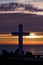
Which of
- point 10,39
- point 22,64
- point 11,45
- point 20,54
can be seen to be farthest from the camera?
point 11,45

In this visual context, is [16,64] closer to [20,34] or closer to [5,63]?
[5,63]

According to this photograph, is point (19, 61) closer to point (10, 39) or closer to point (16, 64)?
point (16, 64)

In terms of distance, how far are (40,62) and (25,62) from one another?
965 mm

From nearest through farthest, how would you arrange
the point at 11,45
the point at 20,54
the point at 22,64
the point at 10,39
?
the point at 22,64 < the point at 20,54 < the point at 10,39 < the point at 11,45

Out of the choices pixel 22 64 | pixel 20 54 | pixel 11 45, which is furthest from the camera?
pixel 11 45

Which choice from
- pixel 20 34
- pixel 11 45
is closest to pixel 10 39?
pixel 11 45

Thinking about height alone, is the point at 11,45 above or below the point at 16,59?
below

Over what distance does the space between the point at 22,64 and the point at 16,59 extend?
0.83 meters

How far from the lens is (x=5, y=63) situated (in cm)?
2448

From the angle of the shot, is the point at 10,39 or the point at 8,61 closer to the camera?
the point at 8,61

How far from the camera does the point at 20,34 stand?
1067 inches

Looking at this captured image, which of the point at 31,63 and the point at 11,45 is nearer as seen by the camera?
the point at 31,63

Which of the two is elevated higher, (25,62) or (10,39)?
(25,62)

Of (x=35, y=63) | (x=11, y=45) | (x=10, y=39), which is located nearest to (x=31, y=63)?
(x=35, y=63)
